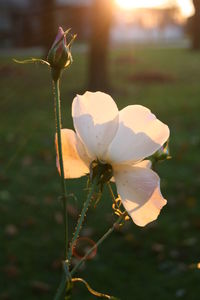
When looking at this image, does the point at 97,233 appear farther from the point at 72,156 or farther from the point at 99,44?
the point at 99,44

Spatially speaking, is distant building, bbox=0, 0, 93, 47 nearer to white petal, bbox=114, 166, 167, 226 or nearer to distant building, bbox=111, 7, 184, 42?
distant building, bbox=111, 7, 184, 42

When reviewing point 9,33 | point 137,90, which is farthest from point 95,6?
point 9,33

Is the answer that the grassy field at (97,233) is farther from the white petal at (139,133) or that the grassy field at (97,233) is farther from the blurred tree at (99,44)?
the blurred tree at (99,44)

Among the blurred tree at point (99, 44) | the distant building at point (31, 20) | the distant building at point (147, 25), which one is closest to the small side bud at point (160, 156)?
the blurred tree at point (99, 44)

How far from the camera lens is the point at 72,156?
64 cm

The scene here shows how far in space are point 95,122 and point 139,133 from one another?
0.05 metres

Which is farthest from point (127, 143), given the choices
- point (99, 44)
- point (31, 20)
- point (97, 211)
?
point (31, 20)

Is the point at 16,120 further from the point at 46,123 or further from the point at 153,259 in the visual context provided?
the point at 153,259

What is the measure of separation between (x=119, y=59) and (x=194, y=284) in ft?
48.2

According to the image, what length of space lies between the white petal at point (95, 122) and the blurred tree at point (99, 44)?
31.9 feet

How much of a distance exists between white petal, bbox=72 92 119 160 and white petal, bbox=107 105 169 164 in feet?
0.04

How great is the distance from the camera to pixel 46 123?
7.91 m

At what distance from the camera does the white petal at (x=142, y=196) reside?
0.56 metres

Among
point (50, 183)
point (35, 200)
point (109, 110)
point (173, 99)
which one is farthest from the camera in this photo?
point (173, 99)
